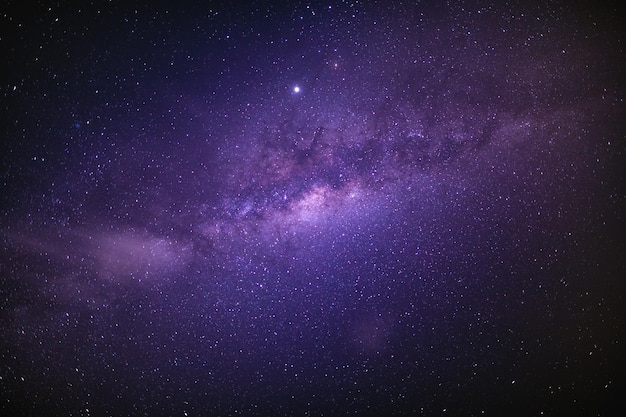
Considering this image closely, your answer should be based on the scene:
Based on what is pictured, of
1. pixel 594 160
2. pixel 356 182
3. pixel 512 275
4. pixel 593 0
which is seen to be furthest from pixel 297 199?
pixel 593 0

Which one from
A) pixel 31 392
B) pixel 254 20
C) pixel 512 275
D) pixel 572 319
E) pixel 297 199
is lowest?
pixel 572 319

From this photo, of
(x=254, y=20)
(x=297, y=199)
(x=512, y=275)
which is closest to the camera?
(x=254, y=20)

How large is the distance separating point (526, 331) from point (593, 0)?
1849 millimetres

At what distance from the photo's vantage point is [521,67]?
1410 millimetres

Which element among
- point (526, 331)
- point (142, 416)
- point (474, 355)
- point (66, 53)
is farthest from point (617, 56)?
point (142, 416)

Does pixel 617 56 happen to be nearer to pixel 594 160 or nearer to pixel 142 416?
pixel 594 160

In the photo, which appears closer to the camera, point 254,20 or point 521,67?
point 254,20

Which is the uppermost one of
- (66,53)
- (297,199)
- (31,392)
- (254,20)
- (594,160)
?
(66,53)

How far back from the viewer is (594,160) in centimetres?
155

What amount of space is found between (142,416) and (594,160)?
2981mm

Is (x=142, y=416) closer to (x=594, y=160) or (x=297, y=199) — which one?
(x=297, y=199)

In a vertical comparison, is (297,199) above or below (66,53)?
below

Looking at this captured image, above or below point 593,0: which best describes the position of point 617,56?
below

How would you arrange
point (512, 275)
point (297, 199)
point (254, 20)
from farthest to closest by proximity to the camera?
1. point (512, 275)
2. point (297, 199)
3. point (254, 20)
